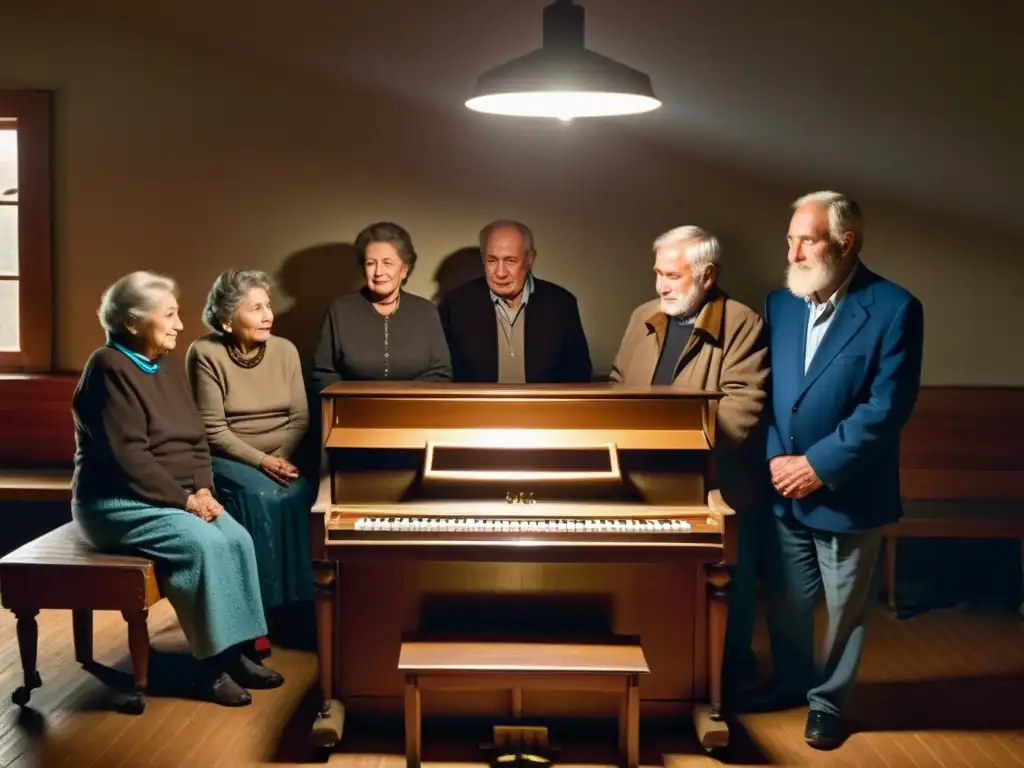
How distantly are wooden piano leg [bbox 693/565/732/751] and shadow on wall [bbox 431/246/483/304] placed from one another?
221cm

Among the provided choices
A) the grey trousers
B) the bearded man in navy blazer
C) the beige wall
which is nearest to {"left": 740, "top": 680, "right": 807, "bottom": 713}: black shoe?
the grey trousers

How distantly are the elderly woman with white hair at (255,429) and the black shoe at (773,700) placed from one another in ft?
5.78

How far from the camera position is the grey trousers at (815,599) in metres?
4.13

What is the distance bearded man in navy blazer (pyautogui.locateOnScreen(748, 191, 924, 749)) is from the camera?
4.04 m

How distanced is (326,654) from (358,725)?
0.34 meters

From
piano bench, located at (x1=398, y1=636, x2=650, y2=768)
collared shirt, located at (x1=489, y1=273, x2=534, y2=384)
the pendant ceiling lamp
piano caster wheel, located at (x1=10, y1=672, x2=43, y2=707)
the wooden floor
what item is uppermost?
the pendant ceiling lamp

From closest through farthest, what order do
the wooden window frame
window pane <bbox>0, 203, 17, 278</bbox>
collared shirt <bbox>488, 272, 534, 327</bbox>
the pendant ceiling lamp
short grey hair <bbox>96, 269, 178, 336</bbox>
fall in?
Answer: the pendant ceiling lamp < short grey hair <bbox>96, 269, 178, 336</bbox> < collared shirt <bbox>488, 272, 534, 327</bbox> < the wooden window frame < window pane <bbox>0, 203, 17, 278</bbox>

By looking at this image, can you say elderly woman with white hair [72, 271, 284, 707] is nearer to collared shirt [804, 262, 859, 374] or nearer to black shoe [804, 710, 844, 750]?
black shoe [804, 710, 844, 750]

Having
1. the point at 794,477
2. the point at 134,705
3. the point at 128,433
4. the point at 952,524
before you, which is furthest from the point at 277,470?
the point at 952,524

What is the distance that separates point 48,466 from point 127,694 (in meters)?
1.74

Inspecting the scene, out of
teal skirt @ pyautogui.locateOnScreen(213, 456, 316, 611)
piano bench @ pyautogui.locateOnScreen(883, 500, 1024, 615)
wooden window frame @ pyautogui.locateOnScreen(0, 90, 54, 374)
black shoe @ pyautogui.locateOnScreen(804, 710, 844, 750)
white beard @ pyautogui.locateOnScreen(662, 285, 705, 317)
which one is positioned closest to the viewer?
black shoe @ pyautogui.locateOnScreen(804, 710, 844, 750)

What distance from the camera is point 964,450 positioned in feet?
18.8

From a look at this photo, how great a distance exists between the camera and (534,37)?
561 centimetres

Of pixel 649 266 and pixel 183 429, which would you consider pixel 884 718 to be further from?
pixel 183 429
